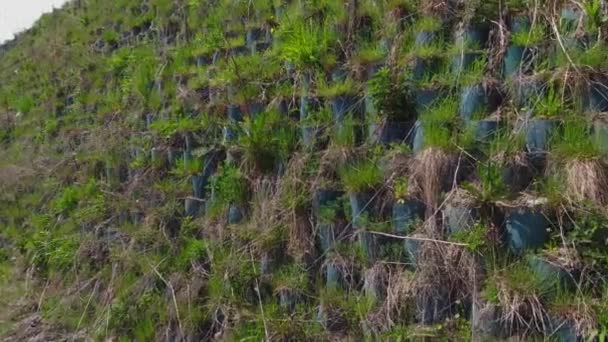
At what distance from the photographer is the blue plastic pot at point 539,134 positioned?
2.92m

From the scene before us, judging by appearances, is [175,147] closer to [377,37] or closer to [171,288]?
[171,288]

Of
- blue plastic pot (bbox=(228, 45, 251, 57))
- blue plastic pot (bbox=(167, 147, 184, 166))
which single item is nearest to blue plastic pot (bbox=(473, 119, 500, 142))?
blue plastic pot (bbox=(228, 45, 251, 57))

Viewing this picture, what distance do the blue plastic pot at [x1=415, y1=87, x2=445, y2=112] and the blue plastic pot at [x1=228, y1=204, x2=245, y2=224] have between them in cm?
157

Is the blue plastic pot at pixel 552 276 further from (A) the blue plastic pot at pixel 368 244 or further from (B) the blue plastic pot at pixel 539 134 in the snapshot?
(A) the blue plastic pot at pixel 368 244

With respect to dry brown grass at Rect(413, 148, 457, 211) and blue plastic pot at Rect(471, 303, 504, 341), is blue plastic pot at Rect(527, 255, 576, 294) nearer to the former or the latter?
blue plastic pot at Rect(471, 303, 504, 341)

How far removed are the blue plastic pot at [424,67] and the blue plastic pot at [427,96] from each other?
103mm

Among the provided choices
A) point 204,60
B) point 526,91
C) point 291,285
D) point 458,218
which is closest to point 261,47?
point 204,60

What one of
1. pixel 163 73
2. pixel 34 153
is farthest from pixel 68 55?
pixel 163 73

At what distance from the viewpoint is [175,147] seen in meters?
5.38

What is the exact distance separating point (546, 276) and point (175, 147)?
11.9 ft

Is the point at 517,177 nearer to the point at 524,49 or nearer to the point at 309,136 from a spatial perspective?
the point at 524,49

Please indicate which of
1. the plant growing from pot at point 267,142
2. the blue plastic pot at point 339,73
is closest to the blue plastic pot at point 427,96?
the blue plastic pot at point 339,73

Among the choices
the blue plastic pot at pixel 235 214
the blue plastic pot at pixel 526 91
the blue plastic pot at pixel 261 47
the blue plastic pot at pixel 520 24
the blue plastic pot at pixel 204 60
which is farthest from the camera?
the blue plastic pot at pixel 204 60

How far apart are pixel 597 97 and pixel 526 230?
75cm
